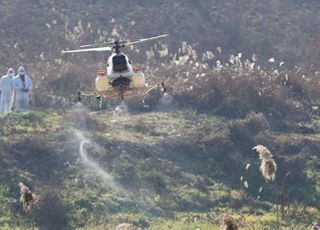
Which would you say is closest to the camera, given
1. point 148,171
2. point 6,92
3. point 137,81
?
point 137,81

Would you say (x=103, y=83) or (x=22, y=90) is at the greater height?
(x=103, y=83)

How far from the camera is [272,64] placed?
129ft

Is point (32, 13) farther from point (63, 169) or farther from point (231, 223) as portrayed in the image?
point (231, 223)

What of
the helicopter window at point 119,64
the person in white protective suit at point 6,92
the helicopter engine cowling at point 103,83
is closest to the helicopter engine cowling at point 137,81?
the helicopter window at point 119,64

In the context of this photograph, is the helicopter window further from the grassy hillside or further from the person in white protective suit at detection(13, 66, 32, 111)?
the person in white protective suit at detection(13, 66, 32, 111)

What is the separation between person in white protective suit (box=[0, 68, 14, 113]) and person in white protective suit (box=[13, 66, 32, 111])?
16.5 inches

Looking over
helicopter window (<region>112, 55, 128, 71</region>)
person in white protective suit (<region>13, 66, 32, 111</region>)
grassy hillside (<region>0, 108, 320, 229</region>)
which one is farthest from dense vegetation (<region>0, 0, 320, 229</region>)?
helicopter window (<region>112, 55, 128, 71</region>)

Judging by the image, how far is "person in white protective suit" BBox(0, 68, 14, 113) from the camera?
2988 centimetres

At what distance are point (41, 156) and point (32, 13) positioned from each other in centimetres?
2274

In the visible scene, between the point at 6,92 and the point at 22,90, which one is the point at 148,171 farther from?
the point at 6,92

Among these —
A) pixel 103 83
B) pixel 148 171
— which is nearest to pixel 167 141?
pixel 148 171

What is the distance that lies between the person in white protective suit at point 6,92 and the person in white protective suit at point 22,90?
0.42 meters

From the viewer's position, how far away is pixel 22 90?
29438 mm

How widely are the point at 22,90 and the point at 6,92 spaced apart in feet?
2.75
